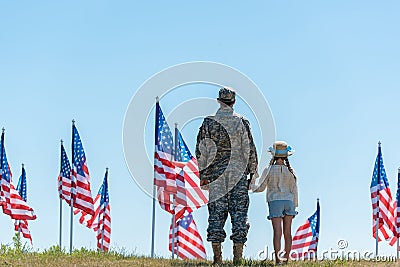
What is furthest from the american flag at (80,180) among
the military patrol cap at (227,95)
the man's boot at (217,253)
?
the military patrol cap at (227,95)

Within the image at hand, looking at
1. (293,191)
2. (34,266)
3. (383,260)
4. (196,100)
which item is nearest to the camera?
(34,266)

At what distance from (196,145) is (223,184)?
0.75m

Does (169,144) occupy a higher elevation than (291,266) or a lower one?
higher

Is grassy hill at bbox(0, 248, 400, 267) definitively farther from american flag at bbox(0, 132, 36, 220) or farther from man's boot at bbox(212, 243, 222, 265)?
american flag at bbox(0, 132, 36, 220)

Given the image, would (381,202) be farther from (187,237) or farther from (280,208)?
(280,208)

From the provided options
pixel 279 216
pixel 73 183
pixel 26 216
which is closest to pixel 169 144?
pixel 73 183

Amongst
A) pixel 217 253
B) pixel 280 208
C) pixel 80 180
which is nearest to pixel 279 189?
pixel 280 208

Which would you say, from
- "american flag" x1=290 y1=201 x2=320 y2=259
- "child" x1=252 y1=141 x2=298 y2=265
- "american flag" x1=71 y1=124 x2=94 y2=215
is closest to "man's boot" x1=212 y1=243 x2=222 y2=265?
"child" x1=252 y1=141 x2=298 y2=265

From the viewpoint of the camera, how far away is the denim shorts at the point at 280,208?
532 inches

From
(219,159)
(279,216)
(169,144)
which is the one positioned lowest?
(279,216)

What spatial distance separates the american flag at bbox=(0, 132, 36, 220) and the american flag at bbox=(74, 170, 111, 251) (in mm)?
4667

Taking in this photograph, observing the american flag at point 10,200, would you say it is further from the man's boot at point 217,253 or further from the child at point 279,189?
the child at point 279,189

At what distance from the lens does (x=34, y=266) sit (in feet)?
41.7

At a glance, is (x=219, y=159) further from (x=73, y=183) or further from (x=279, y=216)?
(x=73, y=183)
